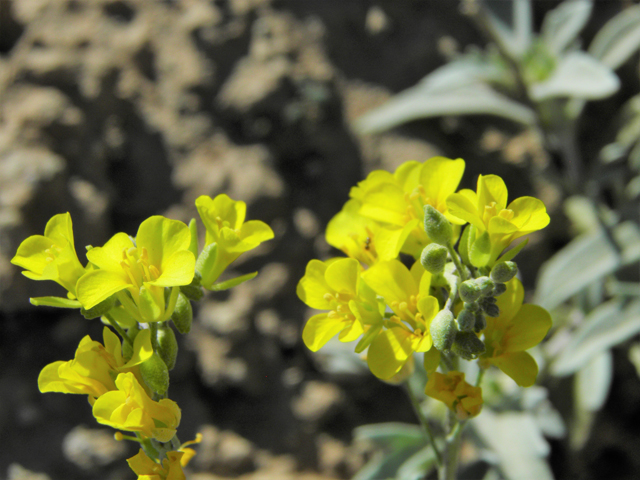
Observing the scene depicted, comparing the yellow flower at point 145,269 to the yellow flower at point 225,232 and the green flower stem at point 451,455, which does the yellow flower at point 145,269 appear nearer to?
the yellow flower at point 225,232

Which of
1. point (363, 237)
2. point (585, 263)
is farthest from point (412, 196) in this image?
point (585, 263)

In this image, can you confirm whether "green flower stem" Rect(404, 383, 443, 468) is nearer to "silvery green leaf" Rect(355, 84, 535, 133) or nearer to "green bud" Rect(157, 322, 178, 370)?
"green bud" Rect(157, 322, 178, 370)

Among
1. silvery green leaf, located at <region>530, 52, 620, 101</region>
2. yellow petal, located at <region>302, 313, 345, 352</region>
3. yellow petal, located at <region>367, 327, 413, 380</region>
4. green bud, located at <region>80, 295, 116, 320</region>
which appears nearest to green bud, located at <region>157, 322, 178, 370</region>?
green bud, located at <region>80, 295, 116, 320</region>

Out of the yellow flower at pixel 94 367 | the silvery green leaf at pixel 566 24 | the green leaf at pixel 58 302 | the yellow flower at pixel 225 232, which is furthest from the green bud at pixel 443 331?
the silvery green leaf at pixel 566 24

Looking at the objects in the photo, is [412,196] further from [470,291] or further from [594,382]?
[594,382]

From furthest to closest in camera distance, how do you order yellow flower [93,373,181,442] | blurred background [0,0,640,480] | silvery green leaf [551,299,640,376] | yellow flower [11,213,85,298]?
blurred background [0,0,640,480] → silvery green leaf [551,299,640,376] → yellow flower [11,213,85,298] → yellow flower [93,373,181,442]
